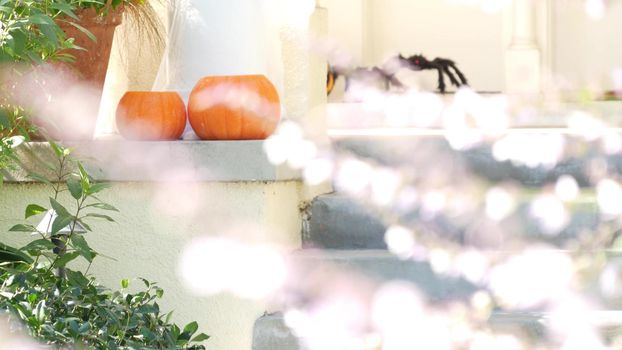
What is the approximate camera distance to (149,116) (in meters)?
2.62

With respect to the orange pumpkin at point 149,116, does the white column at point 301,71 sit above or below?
above

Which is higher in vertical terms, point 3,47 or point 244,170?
point 3,47

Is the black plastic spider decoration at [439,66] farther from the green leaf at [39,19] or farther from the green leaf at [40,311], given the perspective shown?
the green leaf at [40,311]

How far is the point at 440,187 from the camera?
3.00m

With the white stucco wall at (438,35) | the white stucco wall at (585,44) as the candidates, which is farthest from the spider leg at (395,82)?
the white stucco wall at (585,44)

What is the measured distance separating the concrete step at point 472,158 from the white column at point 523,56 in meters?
2.53

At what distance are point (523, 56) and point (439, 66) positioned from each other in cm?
48

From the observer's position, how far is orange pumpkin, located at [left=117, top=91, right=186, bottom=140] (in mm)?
2633

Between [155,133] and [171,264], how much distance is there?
1.09 ft

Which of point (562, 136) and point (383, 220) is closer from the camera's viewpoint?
point (383, 220)

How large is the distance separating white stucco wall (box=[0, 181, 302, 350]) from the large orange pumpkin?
0.48 feet

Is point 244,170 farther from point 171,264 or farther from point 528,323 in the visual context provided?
point 528,323

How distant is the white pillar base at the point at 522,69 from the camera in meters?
5.62

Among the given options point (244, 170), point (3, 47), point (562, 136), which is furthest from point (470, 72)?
Answer: point (3, 47)
